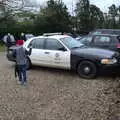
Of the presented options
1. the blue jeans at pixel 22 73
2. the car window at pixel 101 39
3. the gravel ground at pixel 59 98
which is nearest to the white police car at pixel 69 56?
the gravel ground at pixel 59 98

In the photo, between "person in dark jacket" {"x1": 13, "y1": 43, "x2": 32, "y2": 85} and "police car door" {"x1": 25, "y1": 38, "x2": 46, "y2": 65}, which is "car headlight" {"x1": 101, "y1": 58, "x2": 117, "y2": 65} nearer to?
"police car door" {"x1": 25, "y1": 38, "x2": 46, "y2": 65}

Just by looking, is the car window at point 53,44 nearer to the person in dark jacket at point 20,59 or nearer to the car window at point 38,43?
the car window at point 38,43

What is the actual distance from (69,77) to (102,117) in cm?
429

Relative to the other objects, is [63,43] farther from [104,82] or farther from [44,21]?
[44,21]

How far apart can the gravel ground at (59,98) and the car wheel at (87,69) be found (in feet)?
0.77

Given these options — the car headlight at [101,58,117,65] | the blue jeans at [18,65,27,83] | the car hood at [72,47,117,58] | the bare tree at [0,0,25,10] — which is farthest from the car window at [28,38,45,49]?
the bare tree at [0,0,25,10]

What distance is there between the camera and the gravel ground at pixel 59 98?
20.6ft

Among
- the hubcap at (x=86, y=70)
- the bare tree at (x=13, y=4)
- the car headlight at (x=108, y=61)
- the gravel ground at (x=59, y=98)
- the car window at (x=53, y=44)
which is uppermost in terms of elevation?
the bare tree at (x=13, y=4)

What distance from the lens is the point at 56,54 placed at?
1062cm

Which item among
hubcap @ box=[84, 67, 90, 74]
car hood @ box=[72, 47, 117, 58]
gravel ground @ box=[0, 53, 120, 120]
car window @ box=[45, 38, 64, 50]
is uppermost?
car window @ box=[45, 38, 64, 50]

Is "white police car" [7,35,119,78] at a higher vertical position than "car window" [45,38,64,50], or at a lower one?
lower

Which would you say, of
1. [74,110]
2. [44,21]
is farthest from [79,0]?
[74,110]

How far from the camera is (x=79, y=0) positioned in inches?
2260

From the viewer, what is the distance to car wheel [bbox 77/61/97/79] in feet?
32.2
